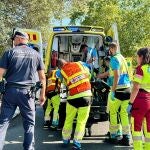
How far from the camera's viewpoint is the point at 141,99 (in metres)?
6.69

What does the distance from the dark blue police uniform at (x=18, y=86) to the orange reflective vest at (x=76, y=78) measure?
1253 millimetres

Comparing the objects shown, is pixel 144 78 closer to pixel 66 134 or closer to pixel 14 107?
pixel 14 107

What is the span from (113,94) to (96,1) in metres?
43.4

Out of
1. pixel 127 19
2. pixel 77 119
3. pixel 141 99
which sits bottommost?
pixel 77 119

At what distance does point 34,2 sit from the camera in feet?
64.3

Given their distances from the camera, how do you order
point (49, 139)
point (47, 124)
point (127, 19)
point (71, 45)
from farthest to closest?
point (127, 19)
point (71, 45)
point (47, 124)
point (49, 139)

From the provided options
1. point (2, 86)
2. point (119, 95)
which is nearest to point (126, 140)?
point (119, 95)

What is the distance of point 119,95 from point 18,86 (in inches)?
87.5

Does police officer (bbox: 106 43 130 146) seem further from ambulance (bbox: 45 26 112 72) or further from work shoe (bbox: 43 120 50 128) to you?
ambulance (bbox: 45 26 112 72)

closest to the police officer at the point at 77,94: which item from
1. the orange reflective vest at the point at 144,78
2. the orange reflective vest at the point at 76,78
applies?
the orange reflective vest at the point at 76,78

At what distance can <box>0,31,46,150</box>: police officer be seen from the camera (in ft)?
21.9

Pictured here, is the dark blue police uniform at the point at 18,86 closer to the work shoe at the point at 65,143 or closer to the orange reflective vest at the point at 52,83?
the work shoe at the point at 65,143

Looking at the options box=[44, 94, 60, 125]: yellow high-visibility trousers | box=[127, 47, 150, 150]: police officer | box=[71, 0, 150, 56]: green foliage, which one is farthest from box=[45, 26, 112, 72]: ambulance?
box=[71, 0, 150, 56]: green foliage

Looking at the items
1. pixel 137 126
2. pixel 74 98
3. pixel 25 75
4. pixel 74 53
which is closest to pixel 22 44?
pixel 25 75
